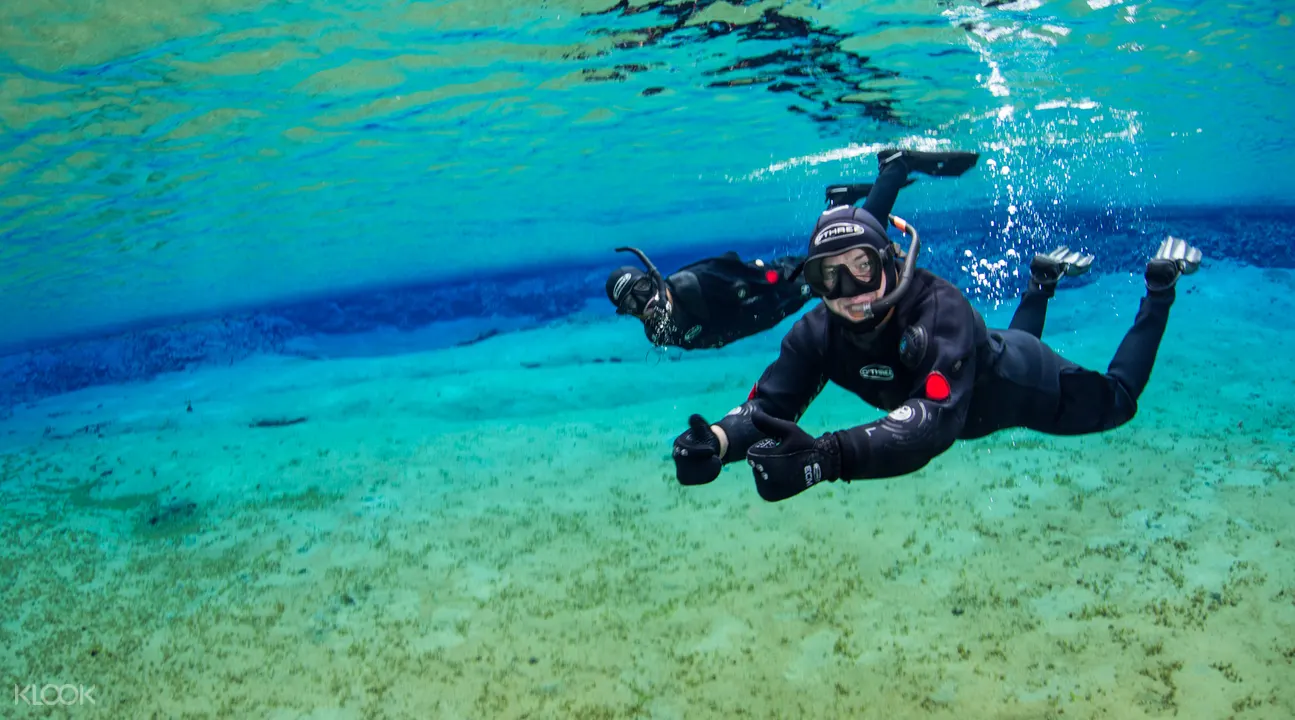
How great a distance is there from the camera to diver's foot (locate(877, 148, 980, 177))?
7898 mm

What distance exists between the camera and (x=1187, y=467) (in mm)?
9023

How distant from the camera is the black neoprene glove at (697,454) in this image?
4211mm

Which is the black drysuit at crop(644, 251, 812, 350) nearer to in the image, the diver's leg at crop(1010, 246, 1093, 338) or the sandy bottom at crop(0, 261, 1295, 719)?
the diver's leg at crop(1010, 246, 1093, 338)

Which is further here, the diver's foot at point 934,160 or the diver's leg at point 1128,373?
the diver's foot at point 934,160

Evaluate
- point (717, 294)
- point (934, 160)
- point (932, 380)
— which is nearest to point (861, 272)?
point (932, 380)

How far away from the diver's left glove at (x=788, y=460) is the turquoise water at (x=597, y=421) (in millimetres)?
2397

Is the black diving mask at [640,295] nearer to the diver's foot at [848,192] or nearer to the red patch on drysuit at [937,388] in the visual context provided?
the diver's foot at [848,192]

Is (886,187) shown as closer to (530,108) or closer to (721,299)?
(721,299)

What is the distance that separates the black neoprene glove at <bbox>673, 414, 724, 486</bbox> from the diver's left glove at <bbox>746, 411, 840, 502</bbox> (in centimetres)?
54

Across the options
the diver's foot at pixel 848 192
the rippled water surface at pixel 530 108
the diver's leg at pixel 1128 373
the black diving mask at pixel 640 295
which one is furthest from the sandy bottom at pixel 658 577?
the rippled water surface at pixel 530 108

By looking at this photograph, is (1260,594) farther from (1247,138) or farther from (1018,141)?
(1247,138)

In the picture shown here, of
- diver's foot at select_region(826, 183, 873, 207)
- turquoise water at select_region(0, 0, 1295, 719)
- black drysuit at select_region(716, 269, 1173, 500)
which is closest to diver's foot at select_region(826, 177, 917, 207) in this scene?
diver's foot at select_region(826, 183, 873, 207)

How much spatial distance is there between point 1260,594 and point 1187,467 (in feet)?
12.0

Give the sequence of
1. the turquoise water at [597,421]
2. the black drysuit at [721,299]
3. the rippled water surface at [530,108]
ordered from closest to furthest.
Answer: the turquoise water at [597,421] < the black drysuit at [721,299] < the rippled water surface at [530,108]
